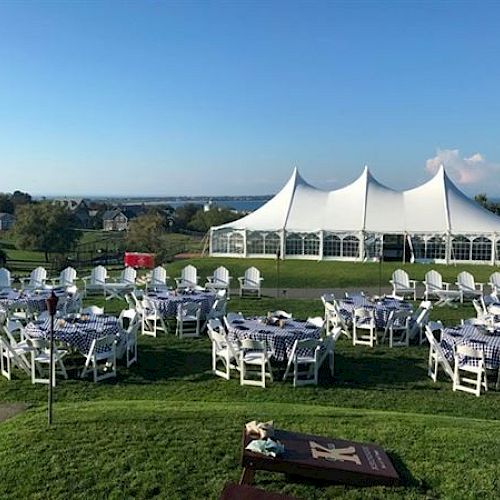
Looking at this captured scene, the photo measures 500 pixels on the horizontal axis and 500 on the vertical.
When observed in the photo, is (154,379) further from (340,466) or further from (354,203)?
(354,203)

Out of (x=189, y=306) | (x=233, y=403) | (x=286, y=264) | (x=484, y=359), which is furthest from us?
(x=286, y=264)

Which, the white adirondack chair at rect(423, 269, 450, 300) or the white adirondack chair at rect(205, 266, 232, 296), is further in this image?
the white adirondack chair at rect(205, 266, 232, 296)

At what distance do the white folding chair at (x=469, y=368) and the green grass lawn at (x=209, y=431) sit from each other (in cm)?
22

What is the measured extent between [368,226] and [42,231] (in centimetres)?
3416

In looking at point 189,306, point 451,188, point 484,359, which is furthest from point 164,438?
point 451,188

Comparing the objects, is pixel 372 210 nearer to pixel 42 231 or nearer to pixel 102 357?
pixel 102 357

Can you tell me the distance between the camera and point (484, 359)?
33.6ft

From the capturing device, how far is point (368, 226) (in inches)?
1287

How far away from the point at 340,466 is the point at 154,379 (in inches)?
223

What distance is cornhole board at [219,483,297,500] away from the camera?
4715mm

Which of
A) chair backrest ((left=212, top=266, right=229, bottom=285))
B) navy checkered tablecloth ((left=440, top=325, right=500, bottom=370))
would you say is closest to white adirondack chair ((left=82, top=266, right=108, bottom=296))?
chair backrest ((left=212, top=266, right=229, bottom=285))

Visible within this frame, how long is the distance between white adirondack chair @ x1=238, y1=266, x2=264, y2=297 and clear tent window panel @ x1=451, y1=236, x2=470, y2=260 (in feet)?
52.0

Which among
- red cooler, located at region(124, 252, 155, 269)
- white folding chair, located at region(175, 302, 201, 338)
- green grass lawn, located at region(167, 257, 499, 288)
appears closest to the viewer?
white folding chair, located at region(175, 302, 201, 338)

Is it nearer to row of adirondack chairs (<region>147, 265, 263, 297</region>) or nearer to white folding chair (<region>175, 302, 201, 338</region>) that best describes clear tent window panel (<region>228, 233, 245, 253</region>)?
row of adirondack chairs (<region>147, 265, 263, 297</region>)
